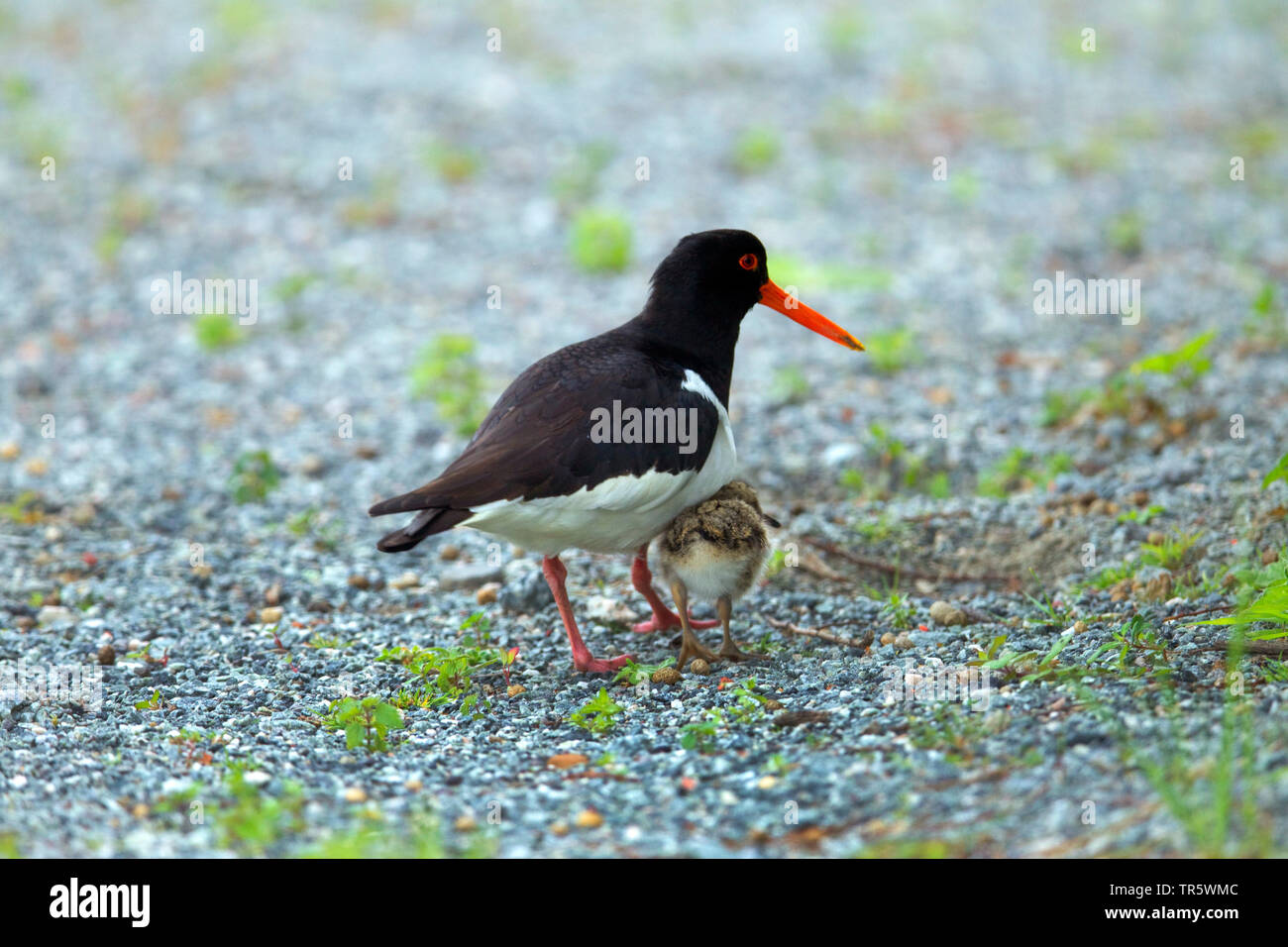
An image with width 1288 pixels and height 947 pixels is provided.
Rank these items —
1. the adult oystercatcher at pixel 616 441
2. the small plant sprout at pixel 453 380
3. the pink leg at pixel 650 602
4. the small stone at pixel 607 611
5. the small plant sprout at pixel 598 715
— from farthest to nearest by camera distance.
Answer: the small plant sprout at pixel 453 380 < the small stone at pixel 607 611 < the pink leg at pixel 650 602 < the adult oystercatcher at pixel 616 441 < the small plant sprout at pixel 598 715

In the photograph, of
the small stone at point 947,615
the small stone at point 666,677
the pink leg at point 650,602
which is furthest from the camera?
the pink leg at point 650,602

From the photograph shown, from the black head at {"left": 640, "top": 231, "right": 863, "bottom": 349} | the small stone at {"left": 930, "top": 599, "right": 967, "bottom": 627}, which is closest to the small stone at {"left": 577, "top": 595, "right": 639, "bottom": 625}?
the black head at {"left": 640, "top": 231, "right": 863, "bottom": 349}

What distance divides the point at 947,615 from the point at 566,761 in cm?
183

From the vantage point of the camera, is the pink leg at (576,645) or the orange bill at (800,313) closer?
the pink leg at (576,645)

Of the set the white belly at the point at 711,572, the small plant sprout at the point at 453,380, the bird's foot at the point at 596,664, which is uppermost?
the small plant sprout at the point at 453,380

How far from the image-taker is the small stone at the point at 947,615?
5438 mm

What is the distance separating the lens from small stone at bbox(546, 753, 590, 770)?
14.7ft

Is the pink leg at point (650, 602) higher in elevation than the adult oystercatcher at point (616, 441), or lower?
lower

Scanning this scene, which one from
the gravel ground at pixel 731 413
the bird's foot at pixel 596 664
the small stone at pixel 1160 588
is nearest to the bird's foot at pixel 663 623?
the gravel ground at pixel 731 413

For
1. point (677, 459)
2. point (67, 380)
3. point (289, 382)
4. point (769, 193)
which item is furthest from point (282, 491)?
point (769, 193)

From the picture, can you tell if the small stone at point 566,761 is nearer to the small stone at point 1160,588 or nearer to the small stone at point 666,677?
the small stone at point 666,677

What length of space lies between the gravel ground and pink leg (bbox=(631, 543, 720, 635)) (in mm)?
162

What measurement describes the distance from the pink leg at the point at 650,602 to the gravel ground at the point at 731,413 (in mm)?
162
